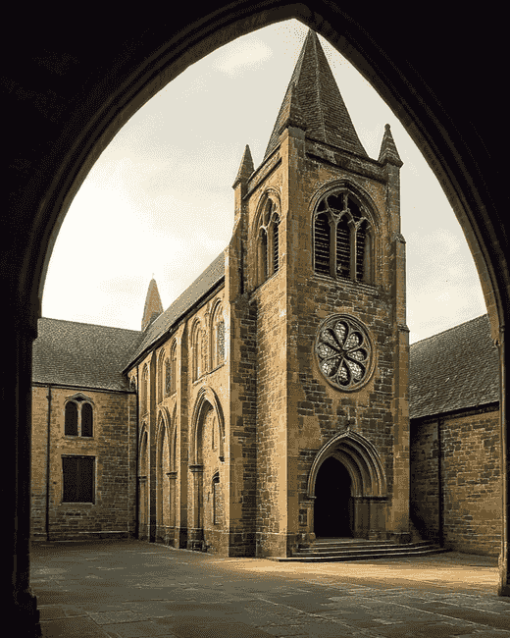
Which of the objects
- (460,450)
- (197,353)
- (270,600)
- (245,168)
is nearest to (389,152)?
(245,168)

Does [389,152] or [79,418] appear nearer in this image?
[389,152]

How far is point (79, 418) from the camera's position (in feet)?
101

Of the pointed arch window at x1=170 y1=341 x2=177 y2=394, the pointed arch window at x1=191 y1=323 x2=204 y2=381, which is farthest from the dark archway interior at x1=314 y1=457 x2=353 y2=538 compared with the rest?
the pointed arch window at x1=170 y1=341 x2=177 y2=394

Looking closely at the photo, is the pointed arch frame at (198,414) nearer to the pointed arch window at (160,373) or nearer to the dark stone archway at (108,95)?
the pointed arch window at (160,373)

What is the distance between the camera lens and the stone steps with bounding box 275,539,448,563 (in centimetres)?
1695

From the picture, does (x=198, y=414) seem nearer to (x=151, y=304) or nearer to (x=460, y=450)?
(x=460, y=450)

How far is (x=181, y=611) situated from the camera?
861 centimetres

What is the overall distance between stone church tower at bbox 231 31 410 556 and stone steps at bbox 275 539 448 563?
377 millimetres

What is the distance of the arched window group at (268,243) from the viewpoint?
804 inches

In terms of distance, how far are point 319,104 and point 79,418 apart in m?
18.3

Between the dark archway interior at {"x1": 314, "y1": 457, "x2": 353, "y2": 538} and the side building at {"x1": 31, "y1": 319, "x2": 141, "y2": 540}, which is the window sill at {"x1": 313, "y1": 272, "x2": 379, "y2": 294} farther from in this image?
the side building at {"x1": 31, "y1": 319, "x2": 141, "y2": 540}

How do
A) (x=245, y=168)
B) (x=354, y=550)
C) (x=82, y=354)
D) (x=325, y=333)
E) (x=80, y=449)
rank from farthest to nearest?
(x=82, y=354) → (x=80, y=449) → (x=245, y=168) → (x=325, y=333) → (x=354, y=550)

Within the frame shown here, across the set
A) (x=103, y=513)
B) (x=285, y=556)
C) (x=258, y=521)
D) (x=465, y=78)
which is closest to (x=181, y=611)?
(x=465, y=78)

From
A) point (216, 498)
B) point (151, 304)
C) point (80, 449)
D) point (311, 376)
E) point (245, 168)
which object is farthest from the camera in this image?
point (151, 304)
